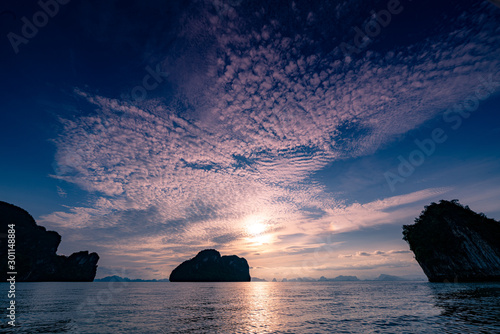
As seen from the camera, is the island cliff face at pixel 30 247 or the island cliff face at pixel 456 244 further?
the island cliff face at pixel 30 247

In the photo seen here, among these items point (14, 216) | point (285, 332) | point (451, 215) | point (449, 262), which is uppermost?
point (14, 216)

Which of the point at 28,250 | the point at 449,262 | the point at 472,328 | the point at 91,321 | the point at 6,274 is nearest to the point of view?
the point at 472,328

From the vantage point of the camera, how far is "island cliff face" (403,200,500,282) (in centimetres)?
Answer: 9506

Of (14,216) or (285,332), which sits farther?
(14,216)

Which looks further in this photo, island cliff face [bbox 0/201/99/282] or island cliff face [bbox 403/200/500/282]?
island cliff face [bbox 0/201/99/282]

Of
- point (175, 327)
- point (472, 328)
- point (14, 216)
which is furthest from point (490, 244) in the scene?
point (14, 216)

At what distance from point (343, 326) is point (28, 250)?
25149cm

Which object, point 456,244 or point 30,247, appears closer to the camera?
point 456,244

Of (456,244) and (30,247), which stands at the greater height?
(30,247)

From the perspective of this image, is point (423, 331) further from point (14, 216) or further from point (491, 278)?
point (14, 216)

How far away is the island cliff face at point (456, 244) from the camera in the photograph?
312ft

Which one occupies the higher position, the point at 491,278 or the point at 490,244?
the point at 490,244

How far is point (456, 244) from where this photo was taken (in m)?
103

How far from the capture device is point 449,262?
105562mm
